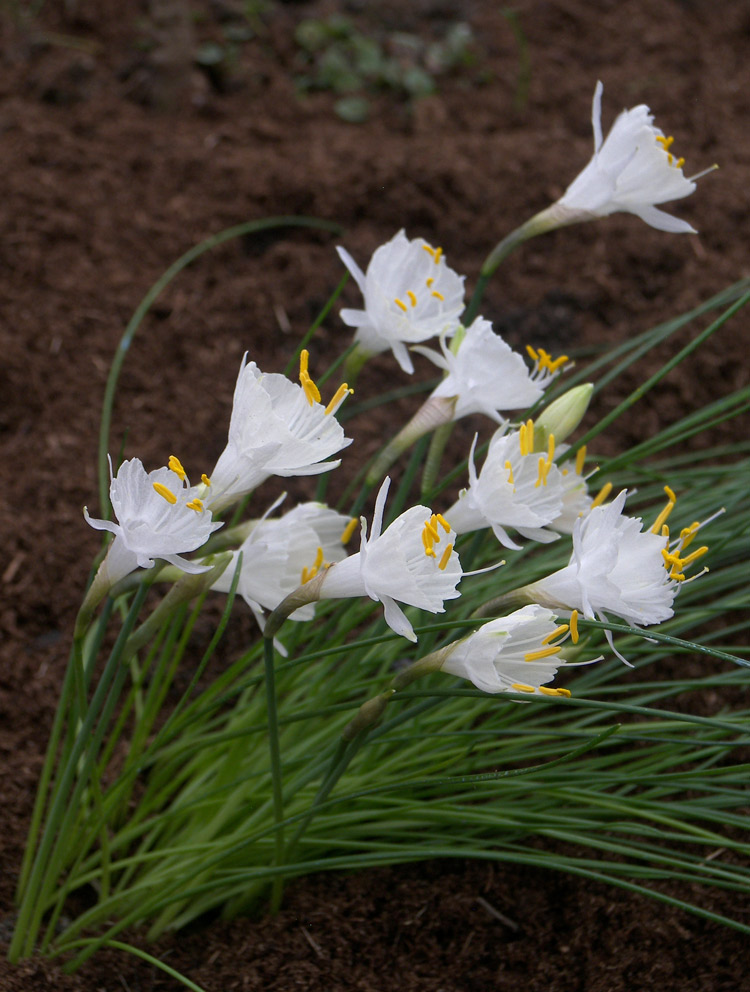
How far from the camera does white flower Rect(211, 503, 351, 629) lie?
1.06 meters

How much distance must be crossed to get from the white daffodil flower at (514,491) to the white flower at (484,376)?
9 centimetres

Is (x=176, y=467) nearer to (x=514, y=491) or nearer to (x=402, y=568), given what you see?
(x=402, y=568)

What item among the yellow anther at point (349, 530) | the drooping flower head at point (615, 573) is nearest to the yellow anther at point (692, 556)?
the drooping flower head at point (615, 573)

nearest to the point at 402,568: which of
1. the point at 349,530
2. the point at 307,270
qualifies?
the point at 349,530

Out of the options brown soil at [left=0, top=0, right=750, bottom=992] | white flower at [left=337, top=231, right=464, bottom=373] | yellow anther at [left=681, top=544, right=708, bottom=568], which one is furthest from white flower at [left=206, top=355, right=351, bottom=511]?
brown soil at [left=0, top=0, right=750, bottom=992]

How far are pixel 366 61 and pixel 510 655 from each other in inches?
100

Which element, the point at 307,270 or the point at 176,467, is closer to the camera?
the point at 176,467

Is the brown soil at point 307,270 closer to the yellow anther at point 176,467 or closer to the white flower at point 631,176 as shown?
the yellow anther at point 176,467

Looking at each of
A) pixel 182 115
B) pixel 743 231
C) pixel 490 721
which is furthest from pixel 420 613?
pixel 182 115

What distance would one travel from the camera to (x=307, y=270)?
2.35 meters

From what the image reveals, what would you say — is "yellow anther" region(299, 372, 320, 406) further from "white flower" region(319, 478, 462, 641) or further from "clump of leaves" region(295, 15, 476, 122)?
"clump of leaves" region(295, 15, 476, 122)

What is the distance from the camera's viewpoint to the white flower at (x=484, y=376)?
1084 millimetres

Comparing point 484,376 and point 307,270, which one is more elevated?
point 484,376

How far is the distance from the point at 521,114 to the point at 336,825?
7.97 feet
